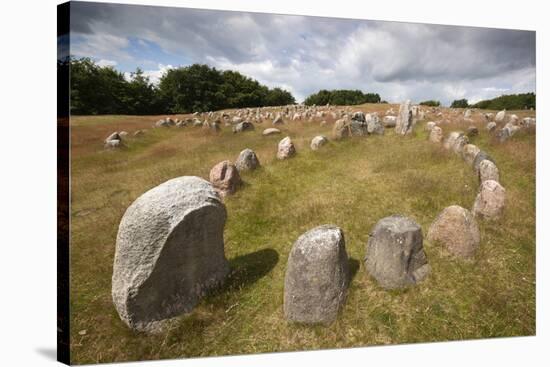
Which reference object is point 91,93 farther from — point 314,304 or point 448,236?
point 448,236

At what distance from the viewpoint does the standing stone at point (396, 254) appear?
4559mm

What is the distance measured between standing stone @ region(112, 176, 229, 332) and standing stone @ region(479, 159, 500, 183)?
Result: 17.3ft

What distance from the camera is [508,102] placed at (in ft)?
20.6

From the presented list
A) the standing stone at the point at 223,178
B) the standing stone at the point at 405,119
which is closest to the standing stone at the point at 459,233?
the standing stone at the point at 405,119

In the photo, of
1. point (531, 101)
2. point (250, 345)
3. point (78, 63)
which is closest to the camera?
point (78, 63)

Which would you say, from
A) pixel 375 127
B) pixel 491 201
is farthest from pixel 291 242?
pixel 375 127

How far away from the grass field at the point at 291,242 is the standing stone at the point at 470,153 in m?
0.21

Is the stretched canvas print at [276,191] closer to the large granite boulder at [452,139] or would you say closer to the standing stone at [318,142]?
the large granite boulder at [452,139]

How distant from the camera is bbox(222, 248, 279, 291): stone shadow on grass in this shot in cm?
471

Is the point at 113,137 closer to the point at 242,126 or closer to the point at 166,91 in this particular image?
the point at 166,91

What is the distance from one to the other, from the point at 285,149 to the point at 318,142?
0.93 m

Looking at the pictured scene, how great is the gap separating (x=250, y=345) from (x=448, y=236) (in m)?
3.43

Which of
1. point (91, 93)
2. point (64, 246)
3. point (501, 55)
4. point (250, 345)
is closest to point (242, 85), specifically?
point (91, 93)

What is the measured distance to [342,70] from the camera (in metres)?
5.67
